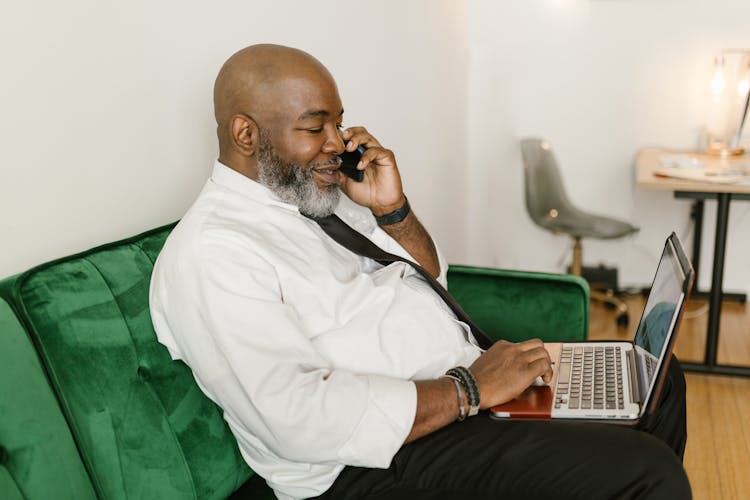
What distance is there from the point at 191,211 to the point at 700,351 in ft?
8.32

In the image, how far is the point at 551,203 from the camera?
3939mm

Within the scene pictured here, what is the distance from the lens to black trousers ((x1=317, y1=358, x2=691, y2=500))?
4.49 ft

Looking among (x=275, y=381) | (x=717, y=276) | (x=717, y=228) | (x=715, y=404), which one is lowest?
(x=715, y=404)

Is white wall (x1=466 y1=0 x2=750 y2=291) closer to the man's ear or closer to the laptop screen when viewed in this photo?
the laptop screen

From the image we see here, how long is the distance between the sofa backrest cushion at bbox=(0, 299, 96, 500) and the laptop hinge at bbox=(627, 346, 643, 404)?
974 millimetres

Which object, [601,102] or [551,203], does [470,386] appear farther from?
[601,102]

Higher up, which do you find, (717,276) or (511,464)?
(511,464)

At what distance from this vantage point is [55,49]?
1.41 meters

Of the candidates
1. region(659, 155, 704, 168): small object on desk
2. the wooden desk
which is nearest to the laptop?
the wooden desk

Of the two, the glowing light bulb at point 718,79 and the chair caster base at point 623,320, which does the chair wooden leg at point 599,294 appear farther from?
the glowing light bulb at point 718,79

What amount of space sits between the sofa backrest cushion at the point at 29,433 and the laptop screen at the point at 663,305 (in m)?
0.99

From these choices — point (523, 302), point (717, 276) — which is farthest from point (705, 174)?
point (523, 302)

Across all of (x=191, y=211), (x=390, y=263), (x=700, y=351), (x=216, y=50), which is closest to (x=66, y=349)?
(x=191, y=211)

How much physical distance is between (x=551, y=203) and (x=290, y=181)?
2.57m
